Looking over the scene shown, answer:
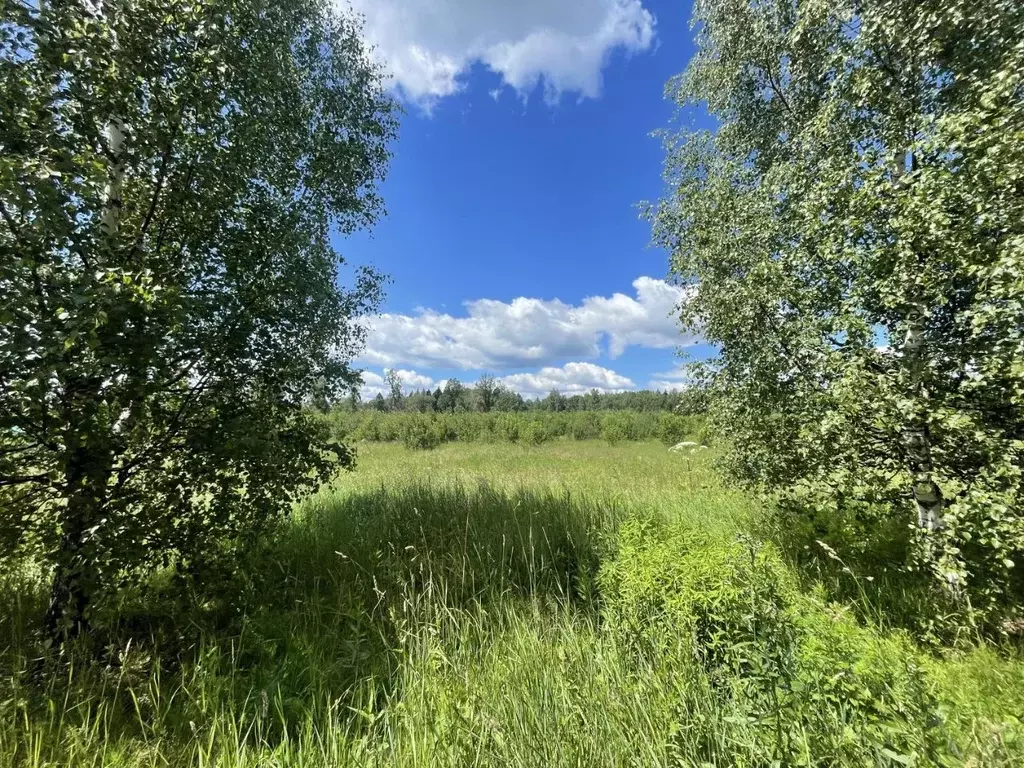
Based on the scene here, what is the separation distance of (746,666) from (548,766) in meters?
2.06

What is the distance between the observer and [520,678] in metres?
2.82

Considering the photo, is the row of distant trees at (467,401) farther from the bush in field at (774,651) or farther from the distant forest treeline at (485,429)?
the bush in field at (774,651)

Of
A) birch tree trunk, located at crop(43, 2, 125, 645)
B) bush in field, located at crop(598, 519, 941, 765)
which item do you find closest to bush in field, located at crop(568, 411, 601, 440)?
bush in field, located at crop(598, 519, 941, 765)

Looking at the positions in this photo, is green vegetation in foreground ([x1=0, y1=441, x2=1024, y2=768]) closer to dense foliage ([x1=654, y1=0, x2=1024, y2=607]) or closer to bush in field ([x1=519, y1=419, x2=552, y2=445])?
dense foliage ([x1=654, y1=0, x2=1024, y2=607])

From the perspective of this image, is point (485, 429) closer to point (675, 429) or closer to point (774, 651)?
point (675, 429)

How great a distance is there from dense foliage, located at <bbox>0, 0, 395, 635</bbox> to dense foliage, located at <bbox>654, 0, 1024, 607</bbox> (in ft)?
17.9

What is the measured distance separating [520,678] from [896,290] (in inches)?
195

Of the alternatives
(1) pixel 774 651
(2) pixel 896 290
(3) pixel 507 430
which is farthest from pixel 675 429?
(1) pixel 774 651

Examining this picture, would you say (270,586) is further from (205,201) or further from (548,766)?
(205,201)

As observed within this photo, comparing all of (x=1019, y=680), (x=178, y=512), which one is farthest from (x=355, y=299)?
(x=1019, y=680)

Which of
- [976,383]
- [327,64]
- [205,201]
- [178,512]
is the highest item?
[327,64]

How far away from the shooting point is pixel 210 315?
361 centimetres

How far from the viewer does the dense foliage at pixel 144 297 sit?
276cm

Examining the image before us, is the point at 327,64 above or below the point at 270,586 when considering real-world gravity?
above
